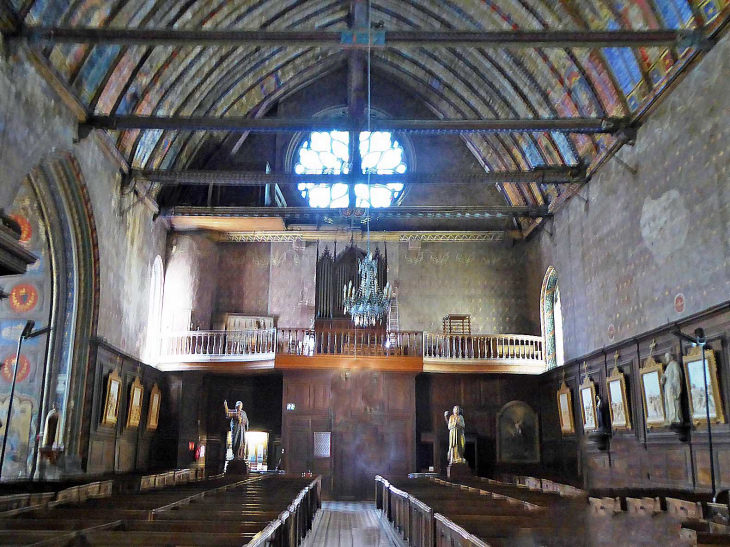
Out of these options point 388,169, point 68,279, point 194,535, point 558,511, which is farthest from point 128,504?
point 388,169

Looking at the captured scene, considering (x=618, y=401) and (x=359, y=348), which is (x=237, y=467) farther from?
(x=618, y=401)

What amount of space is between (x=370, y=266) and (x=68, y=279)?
730 centimetres

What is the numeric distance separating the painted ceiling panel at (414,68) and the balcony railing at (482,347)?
438 centimetres

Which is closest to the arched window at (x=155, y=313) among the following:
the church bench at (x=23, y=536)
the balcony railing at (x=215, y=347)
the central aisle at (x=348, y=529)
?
the balcony railing at (x=215, y=347)

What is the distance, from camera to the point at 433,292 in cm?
2391

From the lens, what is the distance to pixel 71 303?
15.4 m

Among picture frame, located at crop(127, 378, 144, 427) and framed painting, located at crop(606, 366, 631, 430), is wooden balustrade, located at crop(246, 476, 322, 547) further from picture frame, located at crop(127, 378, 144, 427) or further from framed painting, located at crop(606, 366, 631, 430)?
picture frame, located at crop(127, 378, 144, 427)

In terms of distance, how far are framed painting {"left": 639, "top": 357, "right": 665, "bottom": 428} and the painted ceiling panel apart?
545 centimetres

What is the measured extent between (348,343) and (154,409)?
5.93 metres

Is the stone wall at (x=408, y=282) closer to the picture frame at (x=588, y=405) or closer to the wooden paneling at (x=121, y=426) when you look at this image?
the wooden paneling at (x=121, y=426)

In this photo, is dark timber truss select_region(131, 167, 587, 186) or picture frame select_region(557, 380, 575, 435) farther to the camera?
picture frame select_region(557, 380, 575, 435)

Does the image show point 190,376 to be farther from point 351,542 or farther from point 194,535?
point 194,535

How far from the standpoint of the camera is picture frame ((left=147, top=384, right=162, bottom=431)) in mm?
20047

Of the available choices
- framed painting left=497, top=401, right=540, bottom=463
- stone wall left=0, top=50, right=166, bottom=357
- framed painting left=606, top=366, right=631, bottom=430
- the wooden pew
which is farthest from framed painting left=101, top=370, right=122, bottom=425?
framed painting left=606, top=366, right=631, bottom=430
